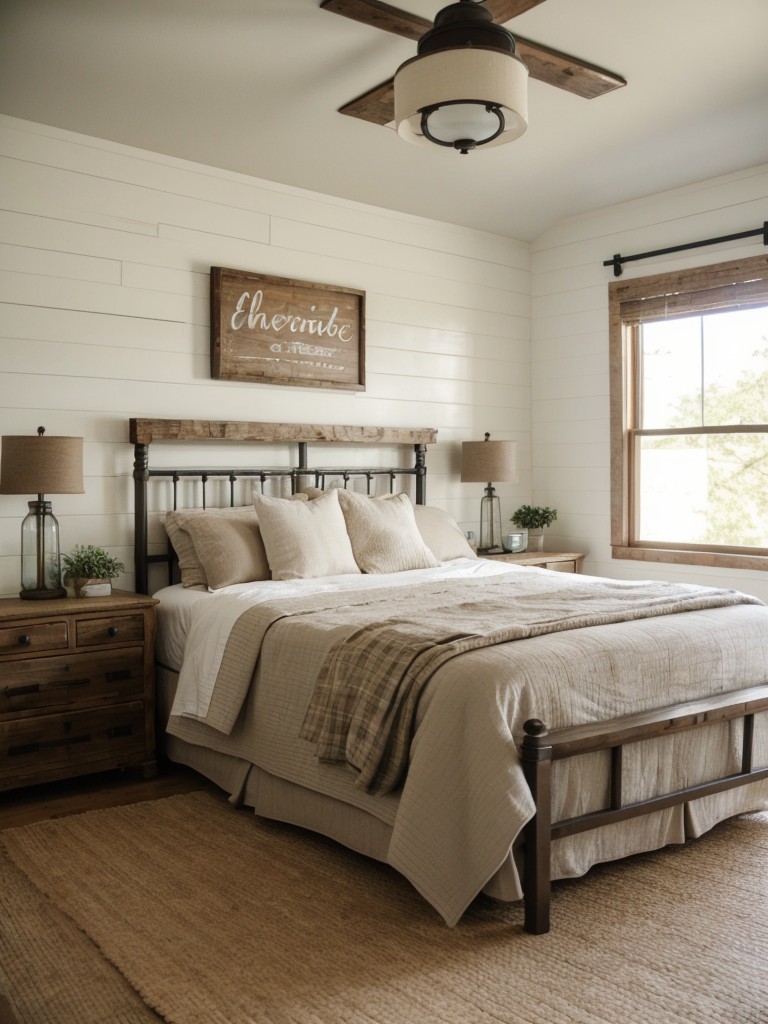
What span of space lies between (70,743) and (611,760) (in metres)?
1.98

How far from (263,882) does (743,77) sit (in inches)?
138

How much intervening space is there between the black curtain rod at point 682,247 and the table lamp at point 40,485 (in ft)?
10.7

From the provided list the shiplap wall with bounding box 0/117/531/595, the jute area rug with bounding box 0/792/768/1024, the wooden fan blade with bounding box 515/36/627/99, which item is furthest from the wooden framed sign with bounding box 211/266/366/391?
the jute area rug with bounding box 0/792/768/1024

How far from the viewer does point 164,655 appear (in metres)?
3.70

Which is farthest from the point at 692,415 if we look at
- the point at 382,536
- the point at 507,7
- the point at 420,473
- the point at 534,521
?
the point at 507,7

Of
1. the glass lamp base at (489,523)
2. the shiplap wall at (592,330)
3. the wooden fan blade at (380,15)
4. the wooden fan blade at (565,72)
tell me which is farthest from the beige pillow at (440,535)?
the wooden fan blade at (380,15)

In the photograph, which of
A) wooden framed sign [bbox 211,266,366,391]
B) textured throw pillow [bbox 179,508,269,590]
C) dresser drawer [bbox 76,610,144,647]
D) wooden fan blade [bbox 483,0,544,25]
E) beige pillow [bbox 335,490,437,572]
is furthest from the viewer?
wooden framed sign [bbox 211,266,366,391]

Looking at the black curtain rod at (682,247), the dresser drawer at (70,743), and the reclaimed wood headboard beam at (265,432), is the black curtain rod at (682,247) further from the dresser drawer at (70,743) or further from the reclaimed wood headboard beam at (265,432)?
the dresser drawer at (70,743)

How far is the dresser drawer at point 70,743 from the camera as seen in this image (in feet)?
10.6

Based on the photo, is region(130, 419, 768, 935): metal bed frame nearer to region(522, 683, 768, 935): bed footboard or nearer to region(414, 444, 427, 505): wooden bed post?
region(522, 683, 768, 935): bed footboard

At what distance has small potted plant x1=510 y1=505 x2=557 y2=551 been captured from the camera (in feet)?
17.9

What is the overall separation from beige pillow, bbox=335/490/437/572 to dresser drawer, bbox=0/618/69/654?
136cm

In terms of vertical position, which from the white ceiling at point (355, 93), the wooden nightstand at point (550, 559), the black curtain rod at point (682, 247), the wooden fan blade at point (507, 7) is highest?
the white ceiling at point (355, 93)

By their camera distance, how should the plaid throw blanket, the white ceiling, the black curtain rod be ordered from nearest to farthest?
the plaid throw blanket < the white ceiling < the black curtain rod
